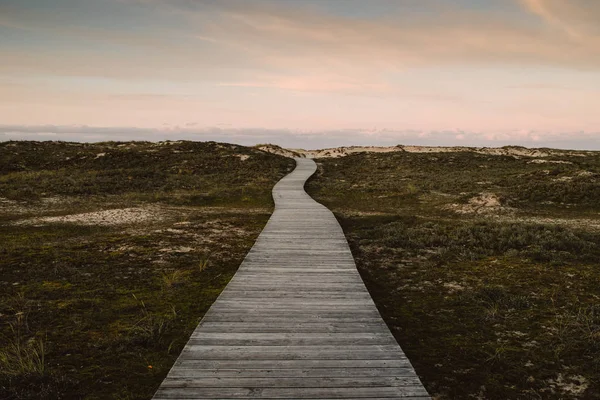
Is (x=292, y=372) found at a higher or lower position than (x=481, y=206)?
lower

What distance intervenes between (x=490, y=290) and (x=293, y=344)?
515cm

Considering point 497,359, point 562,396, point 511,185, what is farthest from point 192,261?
point 511,185

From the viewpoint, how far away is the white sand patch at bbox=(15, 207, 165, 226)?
16156 mm

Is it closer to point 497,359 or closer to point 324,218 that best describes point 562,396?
point 497,359

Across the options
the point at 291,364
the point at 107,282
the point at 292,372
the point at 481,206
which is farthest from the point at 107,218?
A: the point at 481,206

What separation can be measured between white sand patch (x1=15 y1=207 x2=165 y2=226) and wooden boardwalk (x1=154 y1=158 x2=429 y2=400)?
947 cm

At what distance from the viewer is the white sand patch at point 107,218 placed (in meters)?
16.2

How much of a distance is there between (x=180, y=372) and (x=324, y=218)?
1083 centimetres

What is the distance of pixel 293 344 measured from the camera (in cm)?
560

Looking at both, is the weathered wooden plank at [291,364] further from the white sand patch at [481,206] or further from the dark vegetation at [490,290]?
the white sand patch at [481,206]

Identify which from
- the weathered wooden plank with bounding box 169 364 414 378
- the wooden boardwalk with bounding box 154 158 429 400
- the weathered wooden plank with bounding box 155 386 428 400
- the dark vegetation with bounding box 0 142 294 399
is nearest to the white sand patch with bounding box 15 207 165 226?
the dark vegetation with bounding box 0 142 294 399

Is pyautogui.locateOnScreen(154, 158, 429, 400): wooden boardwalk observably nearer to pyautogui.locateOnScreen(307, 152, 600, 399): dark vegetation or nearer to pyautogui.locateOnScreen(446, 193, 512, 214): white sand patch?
pyautogui.locateOnScreen(307, 152, 600, 399): dark vegetation

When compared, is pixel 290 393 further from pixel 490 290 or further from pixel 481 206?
pixel 481 206

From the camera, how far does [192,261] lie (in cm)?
1095
